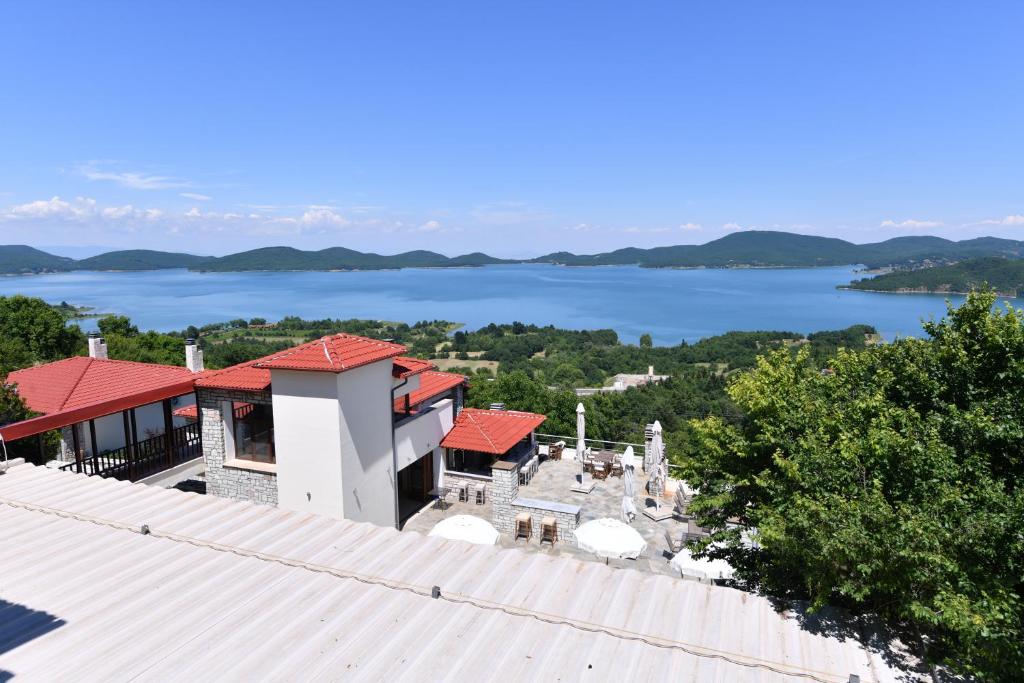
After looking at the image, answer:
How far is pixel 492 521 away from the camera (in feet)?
42.2

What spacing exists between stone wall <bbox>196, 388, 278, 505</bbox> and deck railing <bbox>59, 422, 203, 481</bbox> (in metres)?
0.86

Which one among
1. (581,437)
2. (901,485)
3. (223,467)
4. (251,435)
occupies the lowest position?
(581,437)

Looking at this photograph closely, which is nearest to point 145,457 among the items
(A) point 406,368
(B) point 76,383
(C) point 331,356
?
(B) point 76,383

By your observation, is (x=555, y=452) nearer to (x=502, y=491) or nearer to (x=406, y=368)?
(x=502, y=491)

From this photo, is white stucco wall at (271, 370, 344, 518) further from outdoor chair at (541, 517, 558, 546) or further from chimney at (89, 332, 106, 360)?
chimney at (89, 332, 106, 360)

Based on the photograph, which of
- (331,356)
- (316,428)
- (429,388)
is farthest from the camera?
(429,388)

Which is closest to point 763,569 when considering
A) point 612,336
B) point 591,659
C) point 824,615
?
point 824,615

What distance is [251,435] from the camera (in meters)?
11.6

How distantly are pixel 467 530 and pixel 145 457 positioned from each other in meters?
6.66

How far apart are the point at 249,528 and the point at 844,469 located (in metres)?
6.09

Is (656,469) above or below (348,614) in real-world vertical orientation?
below

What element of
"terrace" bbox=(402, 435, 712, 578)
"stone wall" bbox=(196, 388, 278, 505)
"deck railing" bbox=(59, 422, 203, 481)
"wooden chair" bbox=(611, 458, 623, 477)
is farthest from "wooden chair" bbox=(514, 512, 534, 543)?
"deck railing" bbox=(59, 422, 203, 481)

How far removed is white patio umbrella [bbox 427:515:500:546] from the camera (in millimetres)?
10266

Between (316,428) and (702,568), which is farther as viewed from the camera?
(316,428)
